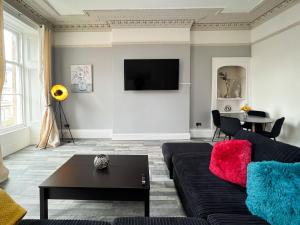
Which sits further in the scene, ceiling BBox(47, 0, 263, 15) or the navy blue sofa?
ceiling BBox(47, 0, 263, 15)

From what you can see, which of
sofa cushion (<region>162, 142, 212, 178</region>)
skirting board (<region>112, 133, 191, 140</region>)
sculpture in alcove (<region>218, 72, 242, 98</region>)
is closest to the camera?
sofa cushion (<region>162, 142, 212, 178</region>)

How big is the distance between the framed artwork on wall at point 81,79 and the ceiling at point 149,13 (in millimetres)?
985

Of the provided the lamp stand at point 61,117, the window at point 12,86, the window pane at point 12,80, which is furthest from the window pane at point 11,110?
the lamp stand at point 61,117

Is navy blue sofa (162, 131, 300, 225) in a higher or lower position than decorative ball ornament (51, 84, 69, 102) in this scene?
lower

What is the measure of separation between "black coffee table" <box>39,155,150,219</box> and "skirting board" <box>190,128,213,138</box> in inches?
150

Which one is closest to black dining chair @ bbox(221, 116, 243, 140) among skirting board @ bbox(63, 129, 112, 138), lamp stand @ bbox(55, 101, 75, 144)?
skirting board @ bbox(63, 129, 112, 138)

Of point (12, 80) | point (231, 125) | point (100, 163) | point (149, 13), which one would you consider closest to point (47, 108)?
point (12, 80)

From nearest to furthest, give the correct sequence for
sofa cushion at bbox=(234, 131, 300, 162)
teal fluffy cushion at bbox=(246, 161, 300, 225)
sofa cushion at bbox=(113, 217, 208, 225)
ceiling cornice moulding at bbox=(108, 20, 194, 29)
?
teal fluffy cushion at bbox=(246, 161, 300, 225) < sofa cushion at bbox=(113, 217, 208, 225) < sofa cushion at bbox=(234, 131, 300, 162) < ceiling cornice moulding at bbox=(108, 20, 194, 29)

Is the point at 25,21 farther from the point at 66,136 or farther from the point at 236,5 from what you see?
the point at 236,5

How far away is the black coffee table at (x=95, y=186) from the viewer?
6.54 feet

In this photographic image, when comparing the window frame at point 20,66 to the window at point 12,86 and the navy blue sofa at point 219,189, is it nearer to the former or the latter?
the window at point 12,86

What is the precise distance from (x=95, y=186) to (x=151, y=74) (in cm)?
403

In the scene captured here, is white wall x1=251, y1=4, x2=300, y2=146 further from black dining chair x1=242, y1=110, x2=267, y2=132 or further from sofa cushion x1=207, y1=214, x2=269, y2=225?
sofa cushion x1=207, y1=214, x2=269, y2=225

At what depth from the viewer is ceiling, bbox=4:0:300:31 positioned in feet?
14.6
